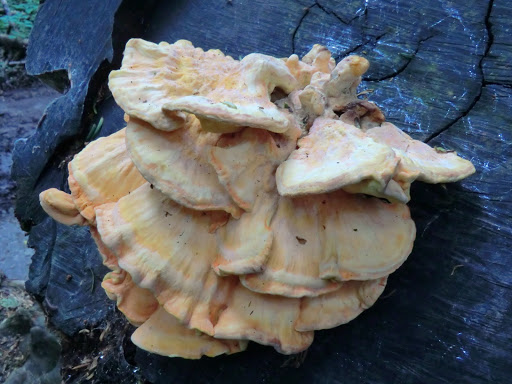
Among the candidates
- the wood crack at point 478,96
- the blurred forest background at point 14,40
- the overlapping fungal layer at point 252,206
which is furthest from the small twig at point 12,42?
the wood crack at point 478,96

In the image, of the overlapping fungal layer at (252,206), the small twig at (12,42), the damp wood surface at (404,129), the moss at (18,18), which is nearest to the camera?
the overlapping fungal layer at (252,206)

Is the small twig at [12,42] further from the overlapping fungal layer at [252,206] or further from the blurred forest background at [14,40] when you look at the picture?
the overlapping fungal layer at [252,206]

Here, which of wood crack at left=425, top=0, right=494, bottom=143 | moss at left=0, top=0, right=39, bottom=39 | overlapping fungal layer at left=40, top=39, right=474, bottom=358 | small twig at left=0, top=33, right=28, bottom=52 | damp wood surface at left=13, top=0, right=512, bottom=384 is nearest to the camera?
overlapping fungal layer at left=40, top=39, right=474, bottom=358

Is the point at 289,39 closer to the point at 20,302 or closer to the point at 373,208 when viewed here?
the point at 373,208

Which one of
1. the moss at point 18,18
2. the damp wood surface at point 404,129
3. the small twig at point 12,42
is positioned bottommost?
the small twig at point 12,42

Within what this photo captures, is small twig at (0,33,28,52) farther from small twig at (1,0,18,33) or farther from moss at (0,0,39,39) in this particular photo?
small twig at (1,0,18,33)

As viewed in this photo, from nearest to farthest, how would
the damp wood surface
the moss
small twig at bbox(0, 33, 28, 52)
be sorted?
the damp wood surface, small twig at bbox(0, 33, 28, 52), the moss

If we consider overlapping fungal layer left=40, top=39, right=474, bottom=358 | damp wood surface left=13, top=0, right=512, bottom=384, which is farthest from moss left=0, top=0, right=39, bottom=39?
overlapping fungal layer left=40, top=39, right=474, bottom=358

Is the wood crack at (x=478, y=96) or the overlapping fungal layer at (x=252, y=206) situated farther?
the wood crack at (x=478, y=96)

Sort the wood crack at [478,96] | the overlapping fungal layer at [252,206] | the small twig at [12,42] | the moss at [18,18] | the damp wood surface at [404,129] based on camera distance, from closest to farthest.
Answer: the overlapping fungal layer at [252,206] → the damp wood surface at [404,129] → the wood crack at [478,96] → the small twig at [12,42] → the moss at [18,18]
